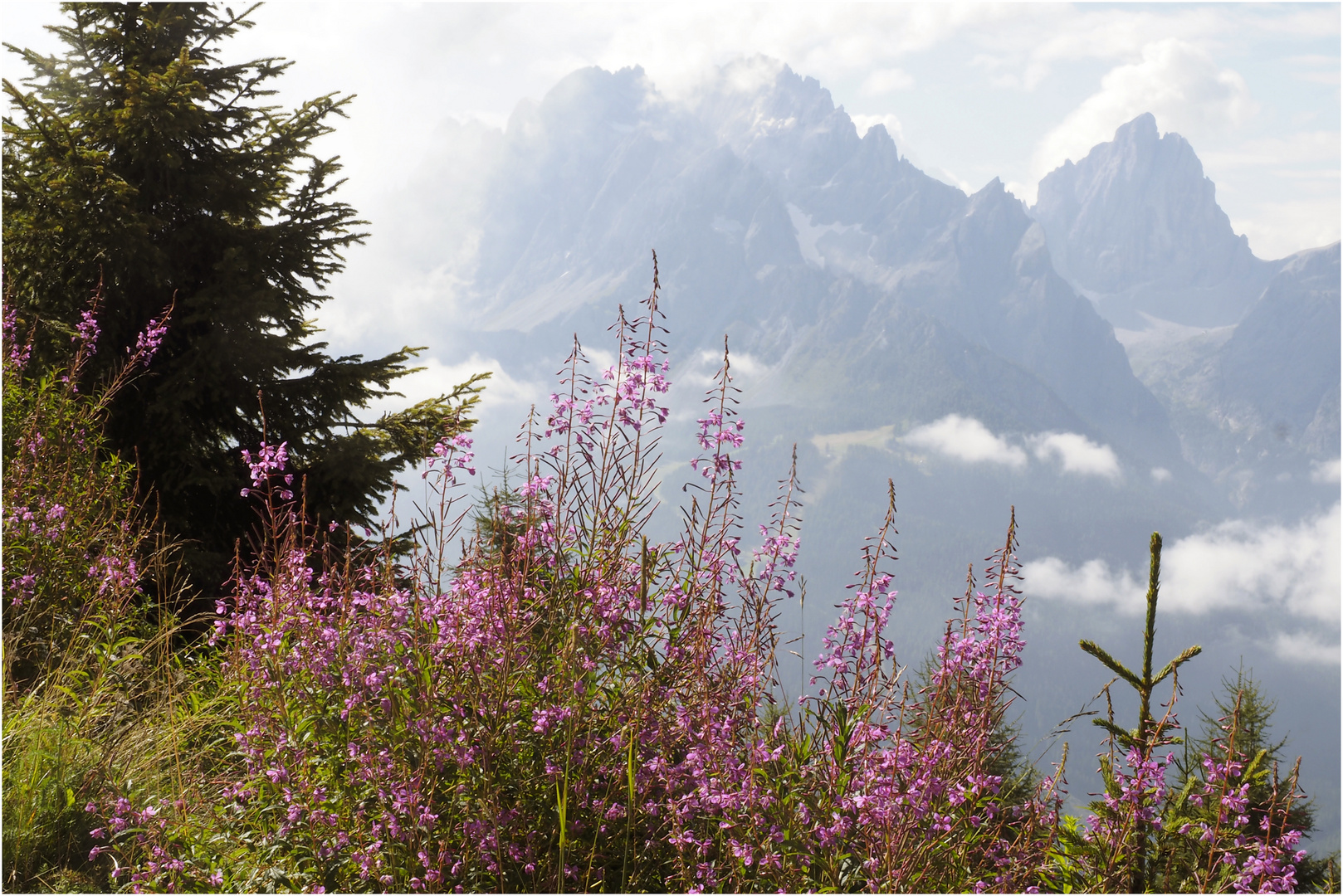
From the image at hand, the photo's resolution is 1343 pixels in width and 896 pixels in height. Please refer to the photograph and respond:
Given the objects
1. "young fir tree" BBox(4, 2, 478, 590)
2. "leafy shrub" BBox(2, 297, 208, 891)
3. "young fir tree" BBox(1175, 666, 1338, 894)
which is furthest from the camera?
"young fir tree" BBox(4, 2, 478, 590)

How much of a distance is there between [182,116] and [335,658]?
5624mm

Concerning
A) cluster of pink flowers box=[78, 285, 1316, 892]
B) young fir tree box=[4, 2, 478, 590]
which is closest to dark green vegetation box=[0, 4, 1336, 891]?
cluster of pink flowers box=[78, 285, 1316, 892]

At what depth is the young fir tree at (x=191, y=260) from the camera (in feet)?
19.3

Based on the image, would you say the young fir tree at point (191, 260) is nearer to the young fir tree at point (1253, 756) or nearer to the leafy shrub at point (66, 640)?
the leafy shrub at point (66, 640)

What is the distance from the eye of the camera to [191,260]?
257 inches

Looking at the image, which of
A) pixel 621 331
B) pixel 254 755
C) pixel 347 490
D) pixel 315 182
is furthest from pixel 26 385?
pixel 621 331

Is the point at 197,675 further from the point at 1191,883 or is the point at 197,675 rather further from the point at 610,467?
the point at 1191,883

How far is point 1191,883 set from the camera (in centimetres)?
271

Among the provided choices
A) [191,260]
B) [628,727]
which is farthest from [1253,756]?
[191,260]

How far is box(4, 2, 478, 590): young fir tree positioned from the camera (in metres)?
5.89

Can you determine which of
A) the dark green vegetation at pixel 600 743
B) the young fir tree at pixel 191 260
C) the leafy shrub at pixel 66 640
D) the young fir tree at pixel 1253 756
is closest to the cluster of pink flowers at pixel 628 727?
the dark green vegetation at pixel 600 743

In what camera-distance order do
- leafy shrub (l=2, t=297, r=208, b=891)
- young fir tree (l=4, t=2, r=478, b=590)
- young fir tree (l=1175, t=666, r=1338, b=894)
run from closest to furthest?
1. young fir tree (l=1175, t=666, r=1338, b=894)
2. leafy shrub (l=2, t=297, r=208, b=891)
3. young fir tree (l=4, t=2, r=478, b=590)

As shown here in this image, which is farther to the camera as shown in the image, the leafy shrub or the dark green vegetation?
the leafy shrub

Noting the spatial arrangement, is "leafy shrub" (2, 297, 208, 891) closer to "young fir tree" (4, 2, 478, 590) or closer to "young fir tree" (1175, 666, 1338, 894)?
"young fir tree" (4, 2, 478, 590)
